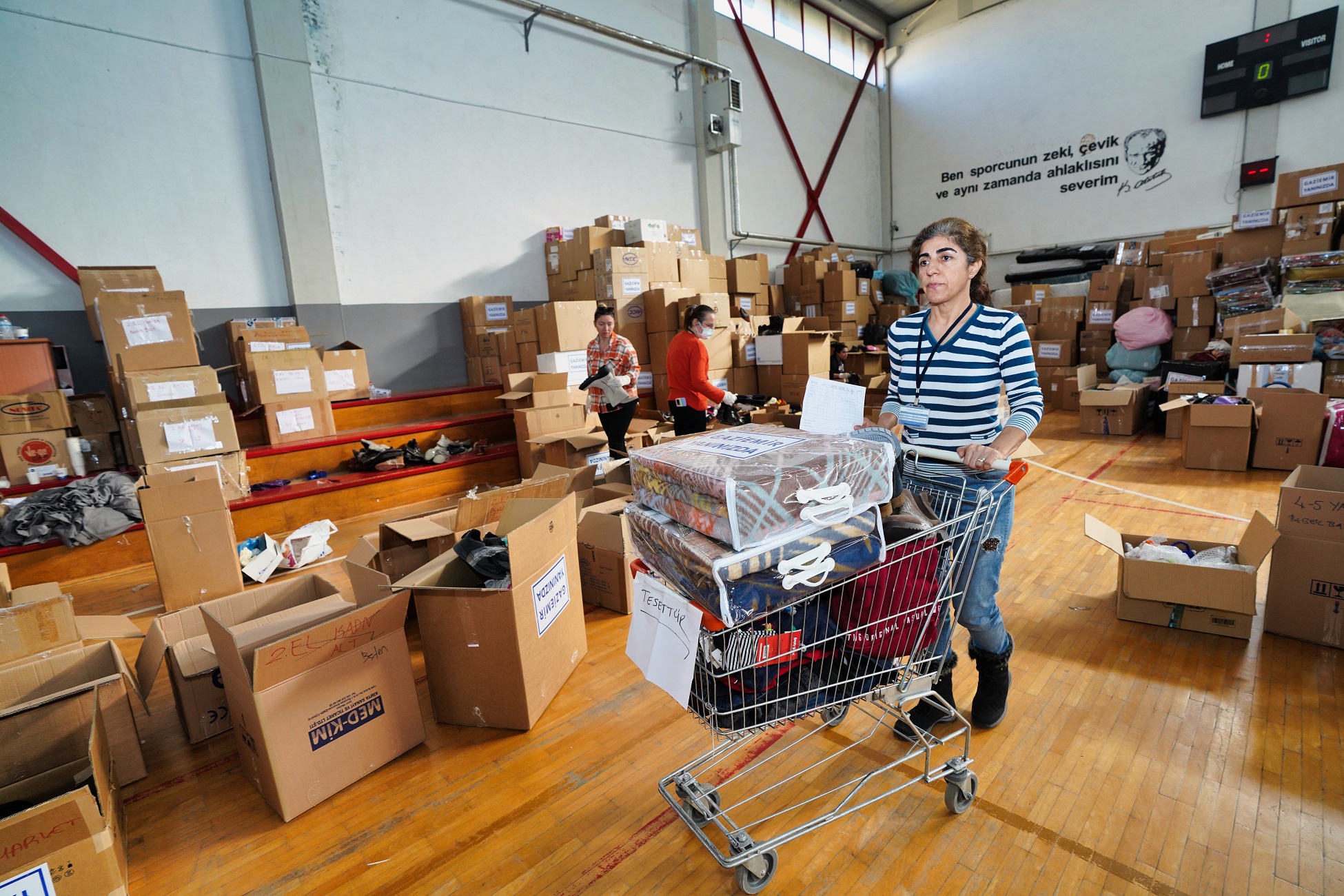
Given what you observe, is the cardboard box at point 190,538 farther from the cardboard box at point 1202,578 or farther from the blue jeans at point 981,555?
the cardboard box at point 1202,578

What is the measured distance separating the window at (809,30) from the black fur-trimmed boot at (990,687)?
875cm

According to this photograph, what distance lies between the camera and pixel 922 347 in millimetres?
1619

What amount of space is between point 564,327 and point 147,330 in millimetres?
2795

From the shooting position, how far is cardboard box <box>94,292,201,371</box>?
383cm

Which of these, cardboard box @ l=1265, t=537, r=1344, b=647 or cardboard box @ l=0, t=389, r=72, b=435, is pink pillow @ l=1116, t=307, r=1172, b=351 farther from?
cardboard box @ l=0, t=389, r=72, b=435

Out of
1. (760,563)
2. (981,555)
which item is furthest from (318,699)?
(981,555)

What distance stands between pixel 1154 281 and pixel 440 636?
8045mm

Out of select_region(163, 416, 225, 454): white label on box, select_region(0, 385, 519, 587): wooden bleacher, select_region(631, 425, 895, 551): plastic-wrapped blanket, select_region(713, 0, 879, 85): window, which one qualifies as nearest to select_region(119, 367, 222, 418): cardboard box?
select_region(163, 416, 225, 454): white label on box

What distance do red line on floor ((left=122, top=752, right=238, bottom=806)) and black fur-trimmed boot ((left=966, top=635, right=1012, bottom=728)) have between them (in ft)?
7.35

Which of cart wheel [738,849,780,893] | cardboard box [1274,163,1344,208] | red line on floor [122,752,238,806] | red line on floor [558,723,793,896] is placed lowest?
red line on floor [122,752,238,806]

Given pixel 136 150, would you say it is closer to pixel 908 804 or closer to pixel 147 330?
pixel 147 330

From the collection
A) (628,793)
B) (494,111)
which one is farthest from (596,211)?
(628,793)

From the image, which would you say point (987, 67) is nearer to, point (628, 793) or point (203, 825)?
point (628, 793)

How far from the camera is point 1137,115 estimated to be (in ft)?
26.5
